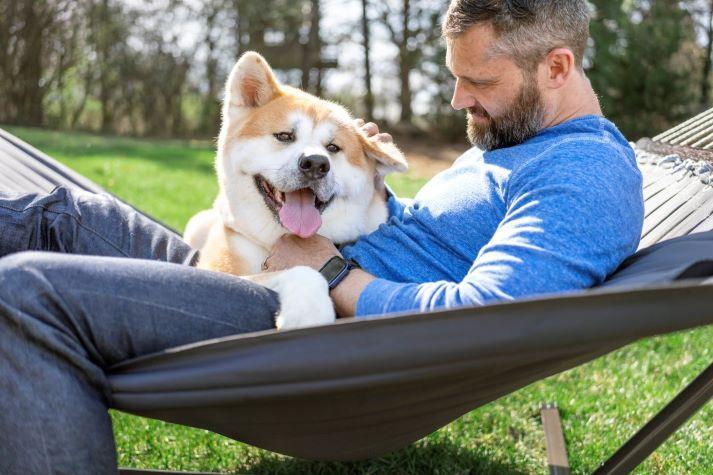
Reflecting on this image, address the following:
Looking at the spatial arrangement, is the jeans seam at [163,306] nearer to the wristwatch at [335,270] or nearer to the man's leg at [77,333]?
the man's leg at [77,333]

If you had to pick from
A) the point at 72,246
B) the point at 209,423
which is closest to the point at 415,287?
the point at 209,423

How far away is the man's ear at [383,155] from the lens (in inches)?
89.8

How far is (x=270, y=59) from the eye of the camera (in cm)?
1388

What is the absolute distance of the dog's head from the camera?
2127 millimetres

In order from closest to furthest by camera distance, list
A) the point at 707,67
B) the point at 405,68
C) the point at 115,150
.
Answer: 1. the point at 115,150
2. the point at 707,67
3. the point at 405,68

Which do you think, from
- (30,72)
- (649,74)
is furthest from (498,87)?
(30,72)

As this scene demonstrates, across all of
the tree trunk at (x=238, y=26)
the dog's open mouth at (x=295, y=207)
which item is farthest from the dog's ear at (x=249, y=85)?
the tree trunk at (x=238, y=26)

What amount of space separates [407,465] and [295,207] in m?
0.97

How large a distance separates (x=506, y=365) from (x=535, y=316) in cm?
14

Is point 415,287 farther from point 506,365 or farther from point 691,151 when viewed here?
point 691,151

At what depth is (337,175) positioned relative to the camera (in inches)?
86.5

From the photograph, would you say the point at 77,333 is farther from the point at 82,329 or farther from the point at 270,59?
the point at 270,59

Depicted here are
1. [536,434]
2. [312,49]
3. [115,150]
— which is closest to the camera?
[536,434]

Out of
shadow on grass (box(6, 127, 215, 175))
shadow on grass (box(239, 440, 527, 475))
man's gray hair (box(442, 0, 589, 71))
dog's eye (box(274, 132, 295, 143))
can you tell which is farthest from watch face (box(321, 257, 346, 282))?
shadow on grass (box(6, 127, 215, 175))
